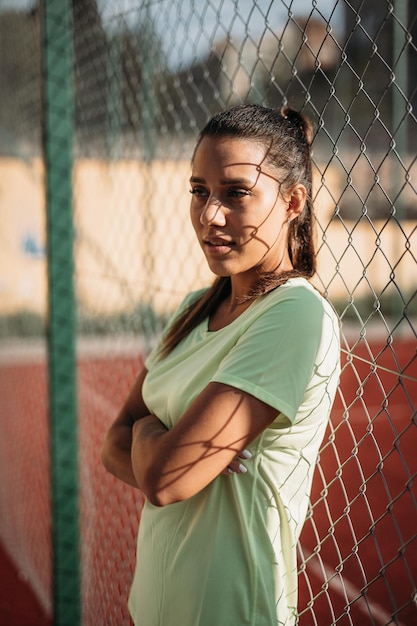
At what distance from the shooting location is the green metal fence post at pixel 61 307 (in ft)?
8.88

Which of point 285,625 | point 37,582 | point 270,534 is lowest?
point 37,582

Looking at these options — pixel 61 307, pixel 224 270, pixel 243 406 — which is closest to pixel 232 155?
pixel 224 270

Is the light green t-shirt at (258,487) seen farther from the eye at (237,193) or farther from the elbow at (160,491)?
the eye at (237,193)

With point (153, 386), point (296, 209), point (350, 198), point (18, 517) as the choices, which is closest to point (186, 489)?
point (153, 386)

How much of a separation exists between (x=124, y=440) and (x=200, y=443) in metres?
0.49

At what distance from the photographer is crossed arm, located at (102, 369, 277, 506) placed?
4.16 feet

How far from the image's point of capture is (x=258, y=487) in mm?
1362

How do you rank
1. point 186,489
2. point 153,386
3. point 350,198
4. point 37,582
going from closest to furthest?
point 186,489 → point 153,386 → point 37,582 → point 350,198

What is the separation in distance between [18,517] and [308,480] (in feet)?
11.2

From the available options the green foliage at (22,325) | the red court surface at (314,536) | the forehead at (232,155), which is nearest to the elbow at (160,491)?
the red court surface at (314,536)

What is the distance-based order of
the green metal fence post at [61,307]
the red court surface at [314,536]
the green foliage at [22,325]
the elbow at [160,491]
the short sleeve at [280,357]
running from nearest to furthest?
the short sleeve at [280,357] < the elbow at [160,491] < the green metal fence post at [61,307] < the red court surface at [314,536] < the green foliage at [22,325]

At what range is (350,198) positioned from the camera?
13672mm

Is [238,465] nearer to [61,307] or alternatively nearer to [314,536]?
[61,307]

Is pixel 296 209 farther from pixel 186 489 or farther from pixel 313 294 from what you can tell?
pixel 186 489
